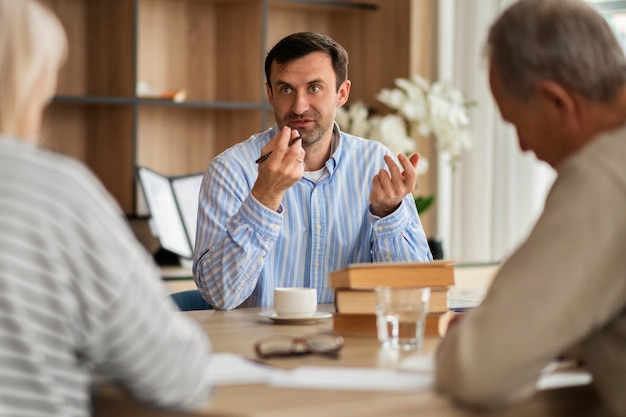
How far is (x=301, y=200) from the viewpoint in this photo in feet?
8.88

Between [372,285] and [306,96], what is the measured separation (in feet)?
3.26

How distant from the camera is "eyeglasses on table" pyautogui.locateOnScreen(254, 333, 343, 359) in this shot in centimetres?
166

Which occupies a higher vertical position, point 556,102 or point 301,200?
point 556,102

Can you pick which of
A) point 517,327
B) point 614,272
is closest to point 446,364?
point 517,327

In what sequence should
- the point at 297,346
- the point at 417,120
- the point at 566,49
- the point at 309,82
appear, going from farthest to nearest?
the point at 417,120 → the point at 309,82 → the point at 297,346 → the point at 566,49

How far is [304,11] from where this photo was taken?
4516 mm

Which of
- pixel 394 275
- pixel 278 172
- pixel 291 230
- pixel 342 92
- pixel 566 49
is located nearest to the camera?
pixel 566 49

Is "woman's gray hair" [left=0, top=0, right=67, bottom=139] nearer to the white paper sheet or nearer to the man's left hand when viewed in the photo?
the white paper sheet

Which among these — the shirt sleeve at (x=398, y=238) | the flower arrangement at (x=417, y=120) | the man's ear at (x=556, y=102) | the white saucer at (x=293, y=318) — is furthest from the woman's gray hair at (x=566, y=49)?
the flower arrangement at (x=417, y=120)

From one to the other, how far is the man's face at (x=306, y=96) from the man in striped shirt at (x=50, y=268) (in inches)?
60.7

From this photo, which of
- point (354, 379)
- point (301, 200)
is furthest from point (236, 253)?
point (354, 379)

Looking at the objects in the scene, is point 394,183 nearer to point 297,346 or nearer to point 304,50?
point 304,50

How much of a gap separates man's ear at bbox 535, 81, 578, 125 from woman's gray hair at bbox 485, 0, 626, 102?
1cm

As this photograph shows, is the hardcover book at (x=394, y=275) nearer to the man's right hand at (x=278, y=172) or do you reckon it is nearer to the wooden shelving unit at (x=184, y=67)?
the man's right hand at (x=278, y=172)
